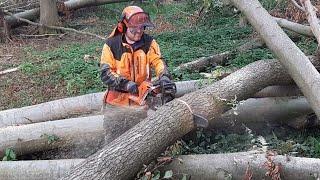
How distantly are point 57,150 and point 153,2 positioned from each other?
434 inches

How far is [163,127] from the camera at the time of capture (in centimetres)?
440

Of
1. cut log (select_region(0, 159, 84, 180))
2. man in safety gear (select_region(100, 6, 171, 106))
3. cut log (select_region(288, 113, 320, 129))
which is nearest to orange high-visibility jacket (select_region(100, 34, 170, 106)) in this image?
man in safety gear (select_region(100, 6, 171, 106))

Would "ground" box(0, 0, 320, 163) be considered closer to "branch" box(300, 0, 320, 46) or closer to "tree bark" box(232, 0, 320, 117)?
"tree bark" box(232, 0, 320, 117)

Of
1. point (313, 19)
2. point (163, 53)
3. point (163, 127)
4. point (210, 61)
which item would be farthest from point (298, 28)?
point (163, 127)

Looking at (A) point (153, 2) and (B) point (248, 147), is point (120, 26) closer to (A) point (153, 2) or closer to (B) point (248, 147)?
(B) point (248, 147)

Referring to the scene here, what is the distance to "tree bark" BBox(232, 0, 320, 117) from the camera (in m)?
4.90

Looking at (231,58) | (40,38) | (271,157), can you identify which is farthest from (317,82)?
(40,38)

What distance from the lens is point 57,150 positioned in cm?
554

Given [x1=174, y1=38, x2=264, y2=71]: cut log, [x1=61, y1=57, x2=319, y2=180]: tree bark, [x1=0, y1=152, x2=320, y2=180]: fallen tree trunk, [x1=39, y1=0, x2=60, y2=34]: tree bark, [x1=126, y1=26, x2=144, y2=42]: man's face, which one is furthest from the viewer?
[x1=39, y1=0, x2=60, y2=34]: tree bark

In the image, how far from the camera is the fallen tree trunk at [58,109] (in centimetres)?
609

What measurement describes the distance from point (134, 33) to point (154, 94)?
67 centimetres

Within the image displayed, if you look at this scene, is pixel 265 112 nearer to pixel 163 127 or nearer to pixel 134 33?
pixel 163 127

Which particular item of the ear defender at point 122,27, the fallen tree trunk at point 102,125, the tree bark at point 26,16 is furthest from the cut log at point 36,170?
the tree bark at point 26,16

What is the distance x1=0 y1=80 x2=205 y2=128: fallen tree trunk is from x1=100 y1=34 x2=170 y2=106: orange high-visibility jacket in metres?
1.20
